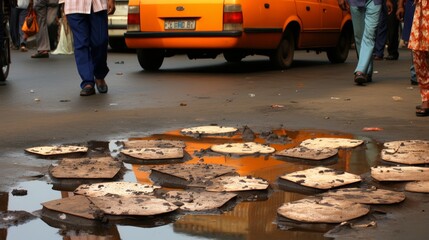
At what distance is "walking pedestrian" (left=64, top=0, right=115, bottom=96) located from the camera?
1143 cm

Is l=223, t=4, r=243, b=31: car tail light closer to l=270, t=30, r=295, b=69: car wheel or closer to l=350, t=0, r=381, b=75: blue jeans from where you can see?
l=270, t=30, r=295, b=69: car wheel

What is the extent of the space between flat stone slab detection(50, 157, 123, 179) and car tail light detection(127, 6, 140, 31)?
8761mm

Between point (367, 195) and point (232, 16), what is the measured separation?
30.5 feet

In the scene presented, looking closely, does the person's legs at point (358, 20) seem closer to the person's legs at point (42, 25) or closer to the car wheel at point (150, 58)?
the car wheel at point (150, 58)

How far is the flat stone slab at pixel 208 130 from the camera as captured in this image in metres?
8.01

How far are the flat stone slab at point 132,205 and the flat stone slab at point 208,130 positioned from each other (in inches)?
109

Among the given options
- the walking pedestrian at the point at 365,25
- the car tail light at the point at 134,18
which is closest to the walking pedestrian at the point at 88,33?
the walking pedestrian at the point at 365,25

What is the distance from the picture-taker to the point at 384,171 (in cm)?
607

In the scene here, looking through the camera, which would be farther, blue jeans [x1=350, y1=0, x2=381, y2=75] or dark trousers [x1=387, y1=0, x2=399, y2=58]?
dark trousers [x1=387, y1=0, x2=399, y2=58]

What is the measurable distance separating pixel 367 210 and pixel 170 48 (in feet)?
33.8

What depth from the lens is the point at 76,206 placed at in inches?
197

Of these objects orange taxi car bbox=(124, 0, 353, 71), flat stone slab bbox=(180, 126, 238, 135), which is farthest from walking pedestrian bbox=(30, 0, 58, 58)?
flat stone slab bbox=(180, 126, 238, 135)

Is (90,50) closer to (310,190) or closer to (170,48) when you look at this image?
(170,48)

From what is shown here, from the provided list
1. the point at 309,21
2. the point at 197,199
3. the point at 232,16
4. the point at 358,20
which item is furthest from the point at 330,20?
the point at 197,199
